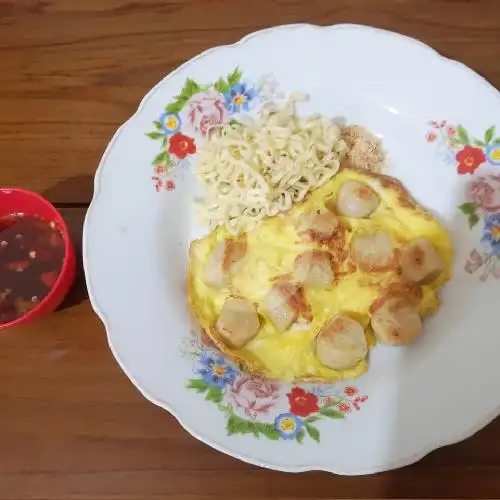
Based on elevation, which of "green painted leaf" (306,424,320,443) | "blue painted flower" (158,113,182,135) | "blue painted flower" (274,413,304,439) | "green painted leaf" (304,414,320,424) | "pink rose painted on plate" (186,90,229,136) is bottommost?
"blue painted flower" (274,413,304,439)

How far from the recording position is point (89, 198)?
1.40 metres

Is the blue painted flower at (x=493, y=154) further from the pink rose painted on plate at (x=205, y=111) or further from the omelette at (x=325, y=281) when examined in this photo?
the pink rose painted on plate at (x=205, y=111)

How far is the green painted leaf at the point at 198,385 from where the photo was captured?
117cm

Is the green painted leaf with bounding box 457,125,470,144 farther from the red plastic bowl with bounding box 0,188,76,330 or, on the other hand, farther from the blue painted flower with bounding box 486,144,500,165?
the red plastic bowl with bounding box 0,188,76,330

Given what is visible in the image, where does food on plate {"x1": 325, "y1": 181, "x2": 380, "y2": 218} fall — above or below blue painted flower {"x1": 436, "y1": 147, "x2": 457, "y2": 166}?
below

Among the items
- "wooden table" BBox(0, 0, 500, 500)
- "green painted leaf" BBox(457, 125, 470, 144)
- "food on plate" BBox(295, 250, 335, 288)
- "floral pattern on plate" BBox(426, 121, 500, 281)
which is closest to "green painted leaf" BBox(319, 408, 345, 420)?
"wooden table" BBox(0, 0, 500, 500)

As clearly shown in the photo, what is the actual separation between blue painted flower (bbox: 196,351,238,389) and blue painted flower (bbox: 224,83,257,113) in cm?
53

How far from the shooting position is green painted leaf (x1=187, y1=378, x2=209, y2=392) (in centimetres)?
117

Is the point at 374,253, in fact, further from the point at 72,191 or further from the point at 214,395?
the point at 72,191

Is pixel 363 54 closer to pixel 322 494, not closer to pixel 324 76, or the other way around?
pixel 324 76

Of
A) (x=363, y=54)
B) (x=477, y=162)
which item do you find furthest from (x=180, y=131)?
(x=477, y=162)

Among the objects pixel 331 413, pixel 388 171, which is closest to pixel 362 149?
pixel 388 171

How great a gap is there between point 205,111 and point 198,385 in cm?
58

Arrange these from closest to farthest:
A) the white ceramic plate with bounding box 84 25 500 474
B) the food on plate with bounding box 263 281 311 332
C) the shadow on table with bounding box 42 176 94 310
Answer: the white ceramic plate with bounding box 84 25 500 474 → the food on plate with bounding box 263 281 311 332 → the shadow on table with bounding box 42 176 94 310
